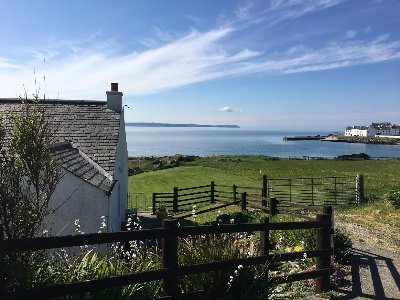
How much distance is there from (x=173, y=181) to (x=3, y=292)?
35149mm

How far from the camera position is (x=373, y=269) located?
10016mm

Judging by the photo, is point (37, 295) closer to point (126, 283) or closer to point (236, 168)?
point (126, 283)

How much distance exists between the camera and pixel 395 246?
498 inches

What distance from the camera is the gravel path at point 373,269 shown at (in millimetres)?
8297

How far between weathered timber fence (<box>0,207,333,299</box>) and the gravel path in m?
0.83

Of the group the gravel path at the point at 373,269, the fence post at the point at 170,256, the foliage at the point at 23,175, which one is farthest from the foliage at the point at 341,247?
the foliage at the point at 23,175

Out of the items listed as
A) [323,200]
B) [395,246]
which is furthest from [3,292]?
[323,200]

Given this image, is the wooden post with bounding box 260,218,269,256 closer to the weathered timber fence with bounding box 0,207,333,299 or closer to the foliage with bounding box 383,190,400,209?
the weathered timber fence with bounding box 0,207,333,299

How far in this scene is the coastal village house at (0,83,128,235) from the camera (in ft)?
43.4

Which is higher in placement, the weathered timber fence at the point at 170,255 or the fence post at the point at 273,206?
the weathered timber fence at the point at 170,255

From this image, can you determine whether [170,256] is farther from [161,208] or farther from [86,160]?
[161,208]

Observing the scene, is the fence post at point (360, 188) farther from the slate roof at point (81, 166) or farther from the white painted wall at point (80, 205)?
the white painted wall at point (80, 205)

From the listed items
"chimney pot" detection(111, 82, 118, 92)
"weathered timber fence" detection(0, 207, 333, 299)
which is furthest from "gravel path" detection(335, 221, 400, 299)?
"chimney pot" detection(111, 82, 118, 92)

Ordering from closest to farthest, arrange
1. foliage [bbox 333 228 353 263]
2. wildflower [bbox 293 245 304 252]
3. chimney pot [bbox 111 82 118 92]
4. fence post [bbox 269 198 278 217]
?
wildflower [bbox 293 245 304 252], foliage [bbox 333 228 353 263], fence post [bbox 269 198 278 217], chimney pot [bbox 111 82 118 92]
